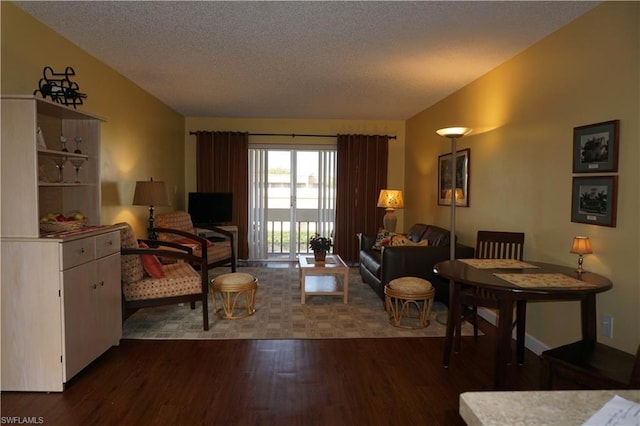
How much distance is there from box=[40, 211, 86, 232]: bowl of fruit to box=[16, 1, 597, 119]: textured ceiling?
55.7 inches

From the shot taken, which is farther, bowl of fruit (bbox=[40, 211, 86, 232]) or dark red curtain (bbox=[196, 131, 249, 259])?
dark red curtain (bbox=[196, 131, 249, 259])

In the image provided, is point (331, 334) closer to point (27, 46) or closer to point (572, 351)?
point (572, 351)

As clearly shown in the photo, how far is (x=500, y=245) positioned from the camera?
3.57m

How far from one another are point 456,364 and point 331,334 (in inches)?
42.7

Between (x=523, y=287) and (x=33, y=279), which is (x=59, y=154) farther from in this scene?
(x=523, y=287)

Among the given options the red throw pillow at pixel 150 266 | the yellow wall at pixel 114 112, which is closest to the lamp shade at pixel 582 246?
the red throw pillow at pixel 150 266

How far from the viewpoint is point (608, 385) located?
6.03 feet

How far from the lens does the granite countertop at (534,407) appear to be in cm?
77

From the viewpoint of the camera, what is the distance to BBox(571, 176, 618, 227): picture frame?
2.54 metres

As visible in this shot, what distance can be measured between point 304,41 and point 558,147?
2.13 metres

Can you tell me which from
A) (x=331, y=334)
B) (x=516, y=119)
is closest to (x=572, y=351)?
(x=331, y=334)

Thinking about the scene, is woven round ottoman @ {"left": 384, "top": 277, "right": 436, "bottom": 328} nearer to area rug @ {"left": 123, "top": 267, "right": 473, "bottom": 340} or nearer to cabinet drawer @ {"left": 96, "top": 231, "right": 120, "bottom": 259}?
area rug @ {"left": 123, "top": 267, "right": 473, "bottom": 340}

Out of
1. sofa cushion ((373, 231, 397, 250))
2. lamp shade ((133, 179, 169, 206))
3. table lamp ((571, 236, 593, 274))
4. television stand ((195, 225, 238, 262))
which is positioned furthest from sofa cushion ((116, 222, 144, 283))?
table lamp ((571, 236, 593, 274))

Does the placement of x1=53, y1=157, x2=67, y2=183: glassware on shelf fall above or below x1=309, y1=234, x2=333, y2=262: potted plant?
above
